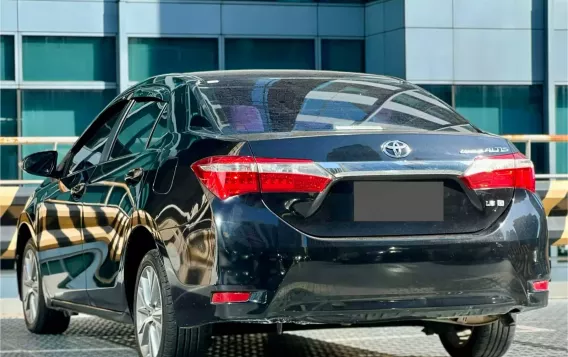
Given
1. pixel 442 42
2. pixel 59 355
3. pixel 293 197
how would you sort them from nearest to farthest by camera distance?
pixel 293 197
pixel 59 355
pixel 442 42

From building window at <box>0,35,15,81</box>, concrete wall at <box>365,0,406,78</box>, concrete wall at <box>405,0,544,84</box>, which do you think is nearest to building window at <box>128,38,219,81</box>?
building window at <box>0,35,15,81</box>

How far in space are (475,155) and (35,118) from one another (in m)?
20.8

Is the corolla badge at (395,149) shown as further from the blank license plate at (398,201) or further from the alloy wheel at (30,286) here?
the alloy wheel at (30,286)

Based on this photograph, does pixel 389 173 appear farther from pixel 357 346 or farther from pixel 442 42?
pixel 442 42

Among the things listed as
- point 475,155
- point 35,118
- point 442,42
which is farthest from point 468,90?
point 475,155

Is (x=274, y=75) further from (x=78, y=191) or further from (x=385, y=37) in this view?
(x=385, y=37)

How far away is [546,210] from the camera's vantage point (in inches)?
446

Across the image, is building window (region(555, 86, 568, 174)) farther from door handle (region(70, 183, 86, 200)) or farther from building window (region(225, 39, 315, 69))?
door handle (region(70, 183, 86, 200))

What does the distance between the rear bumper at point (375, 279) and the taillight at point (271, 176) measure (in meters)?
0.21

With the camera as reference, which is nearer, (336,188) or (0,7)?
(336,188)

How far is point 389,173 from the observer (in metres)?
5.45

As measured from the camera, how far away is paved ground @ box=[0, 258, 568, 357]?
23.8 ft

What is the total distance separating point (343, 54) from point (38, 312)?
63.0 feet

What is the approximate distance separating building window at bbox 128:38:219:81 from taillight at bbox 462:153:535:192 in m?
20.2
